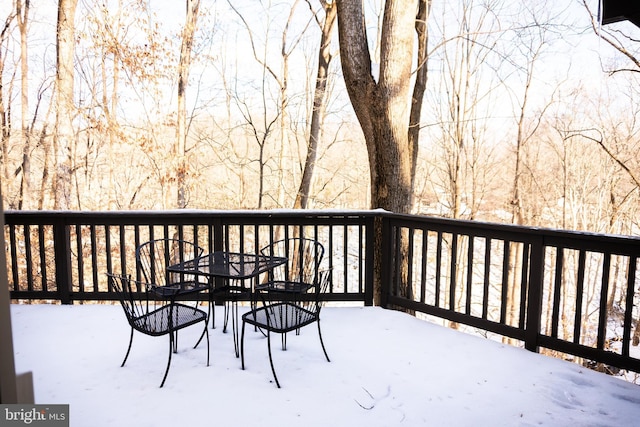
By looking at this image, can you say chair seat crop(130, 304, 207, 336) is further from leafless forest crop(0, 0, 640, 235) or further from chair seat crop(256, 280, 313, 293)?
leafless forest crop(0, 0, 640, 235)

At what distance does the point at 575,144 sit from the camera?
11.6 m

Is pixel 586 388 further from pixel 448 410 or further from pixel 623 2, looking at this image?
pixel 623 2

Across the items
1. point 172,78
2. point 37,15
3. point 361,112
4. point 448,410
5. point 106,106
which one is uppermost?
point 37,15

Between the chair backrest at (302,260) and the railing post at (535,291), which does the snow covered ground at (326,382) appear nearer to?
the railing post at (535,291)

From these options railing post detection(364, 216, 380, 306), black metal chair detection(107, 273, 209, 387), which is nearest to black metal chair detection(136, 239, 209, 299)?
black metal chair detection(107, 273, 209, 387)

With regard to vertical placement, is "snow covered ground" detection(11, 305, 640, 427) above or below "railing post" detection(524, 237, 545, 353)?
below

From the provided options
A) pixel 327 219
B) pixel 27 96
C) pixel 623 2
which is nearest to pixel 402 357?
pixel 327 219

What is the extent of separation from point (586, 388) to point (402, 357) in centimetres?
121

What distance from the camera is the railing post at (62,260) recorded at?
14.0 ft

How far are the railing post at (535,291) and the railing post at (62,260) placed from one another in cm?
442

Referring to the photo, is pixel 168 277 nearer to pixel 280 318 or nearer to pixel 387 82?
pixel 280 318

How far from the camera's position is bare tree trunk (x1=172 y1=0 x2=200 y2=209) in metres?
9.95

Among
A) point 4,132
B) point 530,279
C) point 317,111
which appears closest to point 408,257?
point 530,279

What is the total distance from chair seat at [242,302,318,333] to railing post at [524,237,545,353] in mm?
1699
